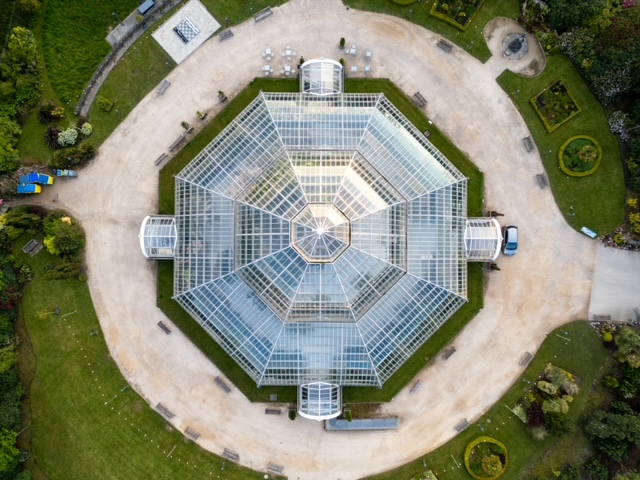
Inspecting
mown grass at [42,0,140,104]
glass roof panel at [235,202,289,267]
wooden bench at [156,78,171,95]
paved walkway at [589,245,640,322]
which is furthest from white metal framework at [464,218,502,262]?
mown grass at [42,0,140,104]

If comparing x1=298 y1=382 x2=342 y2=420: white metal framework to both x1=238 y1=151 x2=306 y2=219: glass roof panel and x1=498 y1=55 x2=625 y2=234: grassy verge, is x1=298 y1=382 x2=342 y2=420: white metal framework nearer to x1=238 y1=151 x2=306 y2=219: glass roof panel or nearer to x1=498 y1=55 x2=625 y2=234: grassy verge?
x1=238 y1=151 x2=306 y2=219: glass roof panel

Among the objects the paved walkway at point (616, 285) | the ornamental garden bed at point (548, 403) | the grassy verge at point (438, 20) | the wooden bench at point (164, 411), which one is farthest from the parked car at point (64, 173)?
the paved walkway at point (616, 285)

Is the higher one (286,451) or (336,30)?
(336,30)

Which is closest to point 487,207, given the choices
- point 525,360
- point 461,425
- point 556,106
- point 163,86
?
point 556,106

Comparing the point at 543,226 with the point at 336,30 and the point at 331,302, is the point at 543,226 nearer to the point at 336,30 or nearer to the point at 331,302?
the point at 331,302

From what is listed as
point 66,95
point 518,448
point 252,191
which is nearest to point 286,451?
point 518,448

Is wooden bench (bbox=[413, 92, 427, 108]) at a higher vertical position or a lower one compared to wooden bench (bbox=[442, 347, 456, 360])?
higher
